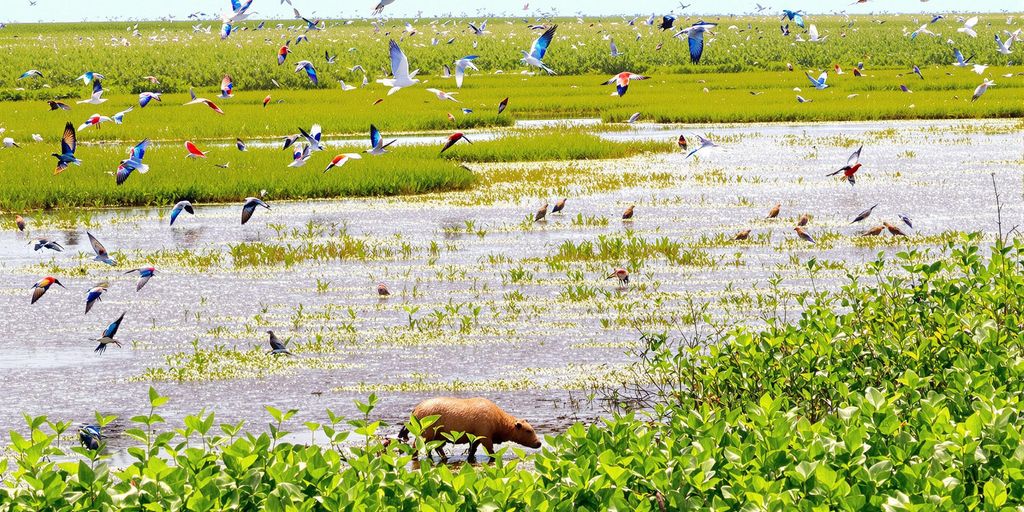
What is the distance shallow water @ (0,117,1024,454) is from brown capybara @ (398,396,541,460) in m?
0.66

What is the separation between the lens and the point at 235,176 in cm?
2202

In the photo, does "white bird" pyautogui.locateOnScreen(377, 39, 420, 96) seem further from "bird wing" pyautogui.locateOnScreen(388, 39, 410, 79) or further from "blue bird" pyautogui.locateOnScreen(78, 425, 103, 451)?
"blue bird" pyautogui.locateOnScreen(78, 425, 103, 451)

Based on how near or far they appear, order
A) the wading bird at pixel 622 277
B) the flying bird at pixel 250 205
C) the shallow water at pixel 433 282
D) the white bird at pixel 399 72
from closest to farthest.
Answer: the shallow water at pixel 433 282 → the white bird at pixel 399 72 → the wading bird at pixel 622 277 → the flying bird at pixel 250 205

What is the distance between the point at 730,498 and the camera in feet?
12.7

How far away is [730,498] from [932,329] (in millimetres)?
4013

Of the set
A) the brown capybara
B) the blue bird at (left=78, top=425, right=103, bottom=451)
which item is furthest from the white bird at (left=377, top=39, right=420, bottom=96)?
the blue bird at (left=78, top=425, right=103, bottom=451)

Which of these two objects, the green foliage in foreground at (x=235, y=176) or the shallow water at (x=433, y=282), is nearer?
the shallow water at (x=433, y=282)

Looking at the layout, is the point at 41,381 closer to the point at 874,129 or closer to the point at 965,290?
the point at 965,290

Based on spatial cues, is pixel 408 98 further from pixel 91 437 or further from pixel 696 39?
pixel 91 437

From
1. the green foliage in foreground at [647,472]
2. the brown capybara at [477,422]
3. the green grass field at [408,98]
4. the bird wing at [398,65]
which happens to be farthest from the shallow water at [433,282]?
the green foliage in foreground at [647,472]

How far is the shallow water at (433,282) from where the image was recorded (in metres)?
8.88

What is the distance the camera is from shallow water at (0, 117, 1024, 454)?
349 inches

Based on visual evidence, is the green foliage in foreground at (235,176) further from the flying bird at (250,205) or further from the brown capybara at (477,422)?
the brown capybara at (477,422)

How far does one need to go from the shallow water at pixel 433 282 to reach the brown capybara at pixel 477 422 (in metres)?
0.66
